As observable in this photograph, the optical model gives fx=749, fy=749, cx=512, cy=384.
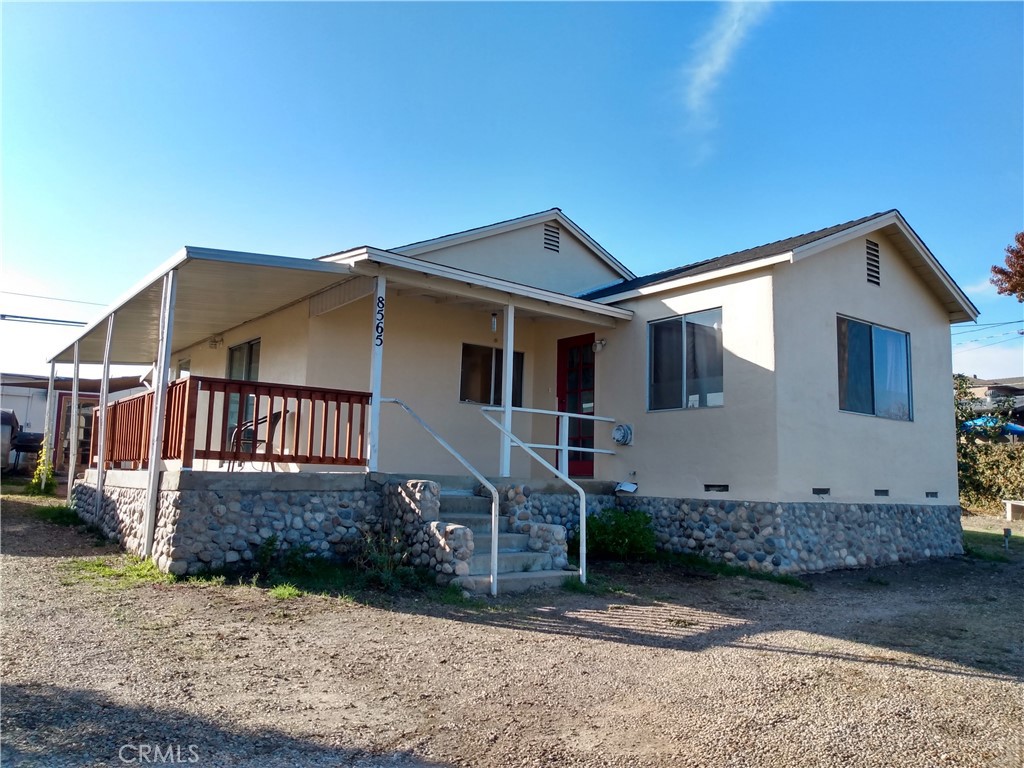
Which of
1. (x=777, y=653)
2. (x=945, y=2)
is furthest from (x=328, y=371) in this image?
(x=945, y=2)

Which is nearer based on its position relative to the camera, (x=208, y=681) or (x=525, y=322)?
(x=208, y=681)

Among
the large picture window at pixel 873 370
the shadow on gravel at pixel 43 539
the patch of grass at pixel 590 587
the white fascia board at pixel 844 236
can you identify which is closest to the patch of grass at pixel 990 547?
the large picture window at pixel 873 370

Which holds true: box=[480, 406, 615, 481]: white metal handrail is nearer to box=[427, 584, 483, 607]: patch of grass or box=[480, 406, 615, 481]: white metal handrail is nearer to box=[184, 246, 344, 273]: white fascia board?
box=[184, 246, 344, 273]: white fascia board

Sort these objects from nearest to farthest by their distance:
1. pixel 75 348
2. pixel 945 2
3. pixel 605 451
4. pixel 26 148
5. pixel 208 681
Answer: pixel 208 681 < pixel 26 148 < pixel 945 2 < pixel 605 451 < pixel 75 348

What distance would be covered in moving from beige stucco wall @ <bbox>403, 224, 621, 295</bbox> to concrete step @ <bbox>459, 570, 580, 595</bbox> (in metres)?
6.52

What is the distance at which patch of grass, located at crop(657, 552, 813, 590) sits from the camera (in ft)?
29.0

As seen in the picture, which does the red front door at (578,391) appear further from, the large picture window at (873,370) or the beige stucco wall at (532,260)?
the large picture window at (873,370)

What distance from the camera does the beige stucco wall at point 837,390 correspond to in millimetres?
9742

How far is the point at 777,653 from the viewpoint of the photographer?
5609mm

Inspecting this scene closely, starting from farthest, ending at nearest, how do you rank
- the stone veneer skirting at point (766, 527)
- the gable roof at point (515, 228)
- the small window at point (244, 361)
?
1. the gable roof at point (515, 228)
2. the small window at point (244, 361)
3. the stone veneer skirting at point (766, 527)

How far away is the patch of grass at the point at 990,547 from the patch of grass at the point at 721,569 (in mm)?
4864

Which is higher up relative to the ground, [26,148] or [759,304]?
[26,148]

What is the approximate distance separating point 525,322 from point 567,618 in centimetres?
678

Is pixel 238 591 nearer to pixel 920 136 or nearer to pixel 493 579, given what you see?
pixel 493 579
